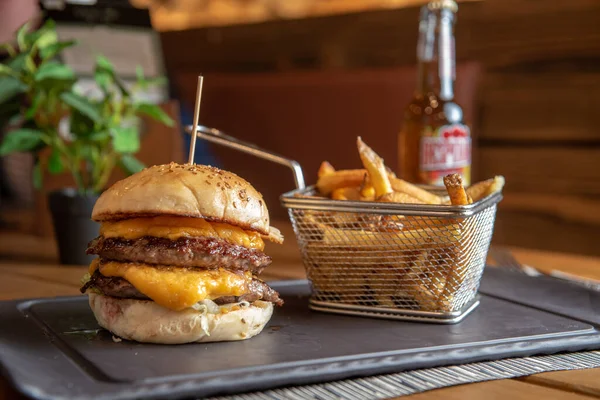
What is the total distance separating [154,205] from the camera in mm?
1180

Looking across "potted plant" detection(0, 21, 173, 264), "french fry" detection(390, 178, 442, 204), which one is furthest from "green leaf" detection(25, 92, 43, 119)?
"french fry" detection(390, 178, 442, 204)

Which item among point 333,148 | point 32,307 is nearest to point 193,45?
point 333,148

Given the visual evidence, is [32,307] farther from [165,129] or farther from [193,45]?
[193,45]

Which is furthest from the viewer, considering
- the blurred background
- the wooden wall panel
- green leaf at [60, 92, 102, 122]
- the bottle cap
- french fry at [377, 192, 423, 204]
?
the wooden wall panel

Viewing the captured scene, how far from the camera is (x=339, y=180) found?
1534 millimetres

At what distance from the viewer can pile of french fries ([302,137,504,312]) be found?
1305 mm

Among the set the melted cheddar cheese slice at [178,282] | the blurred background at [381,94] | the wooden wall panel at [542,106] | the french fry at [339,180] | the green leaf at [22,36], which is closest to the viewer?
the melted cheddar cheese slice at [178,282]

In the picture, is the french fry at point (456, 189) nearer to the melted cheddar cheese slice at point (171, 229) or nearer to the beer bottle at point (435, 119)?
the melted cheddar cheese slice at point (171, 229)

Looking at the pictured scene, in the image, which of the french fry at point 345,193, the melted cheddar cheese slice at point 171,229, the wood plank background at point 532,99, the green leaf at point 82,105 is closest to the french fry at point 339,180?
the french fry at point 345,193

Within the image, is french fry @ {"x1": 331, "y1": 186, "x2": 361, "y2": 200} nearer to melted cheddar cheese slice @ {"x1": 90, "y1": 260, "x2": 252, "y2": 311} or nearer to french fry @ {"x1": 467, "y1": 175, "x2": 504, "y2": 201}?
french fry @ {"x1": 467, "y1": 175, "x2": 504, "y2": 201}

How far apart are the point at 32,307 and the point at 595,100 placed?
233 centimetres

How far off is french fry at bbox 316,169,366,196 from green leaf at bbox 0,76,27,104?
0.82 m

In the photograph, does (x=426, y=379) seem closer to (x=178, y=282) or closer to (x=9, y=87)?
(x=178, y=282)

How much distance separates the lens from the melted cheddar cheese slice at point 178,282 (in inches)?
45.0
